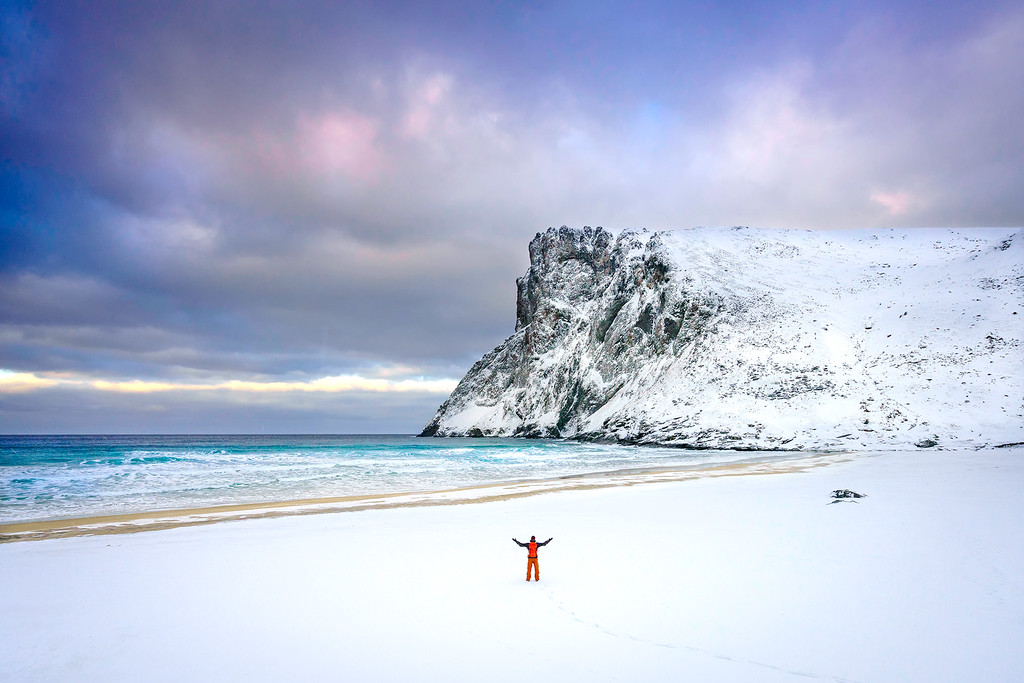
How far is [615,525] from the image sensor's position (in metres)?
10.8

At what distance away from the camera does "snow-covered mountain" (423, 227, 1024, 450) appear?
141 feet

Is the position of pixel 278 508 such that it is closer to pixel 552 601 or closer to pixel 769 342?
pixel 552 601

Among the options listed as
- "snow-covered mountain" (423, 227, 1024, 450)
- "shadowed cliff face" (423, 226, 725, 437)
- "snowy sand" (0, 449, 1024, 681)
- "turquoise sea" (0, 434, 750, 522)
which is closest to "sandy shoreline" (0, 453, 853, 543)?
"turquoise sea" (0, 434, 750, 522)

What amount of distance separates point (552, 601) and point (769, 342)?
56.1m

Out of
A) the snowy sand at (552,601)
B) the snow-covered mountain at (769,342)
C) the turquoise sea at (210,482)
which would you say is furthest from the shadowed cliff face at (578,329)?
the snowy sand at (552,601)

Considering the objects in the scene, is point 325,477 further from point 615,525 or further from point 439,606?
point 439,606

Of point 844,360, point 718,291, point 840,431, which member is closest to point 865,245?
point 718,291

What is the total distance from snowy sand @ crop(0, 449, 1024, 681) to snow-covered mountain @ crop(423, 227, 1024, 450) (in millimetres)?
37926

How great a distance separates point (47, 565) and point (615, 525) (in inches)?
393

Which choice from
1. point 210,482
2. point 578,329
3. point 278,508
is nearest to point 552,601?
point 278,508

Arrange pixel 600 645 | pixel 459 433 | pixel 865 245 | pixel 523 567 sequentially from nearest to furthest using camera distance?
pixel 600 645, pixel 523 567, pixel 865 245, pixel 459 433

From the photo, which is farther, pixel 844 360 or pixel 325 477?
pixel 844 360

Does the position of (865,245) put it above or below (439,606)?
above

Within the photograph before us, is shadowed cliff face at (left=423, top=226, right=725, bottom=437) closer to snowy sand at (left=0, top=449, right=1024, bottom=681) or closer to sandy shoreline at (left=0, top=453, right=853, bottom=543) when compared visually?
sandy shoreline at (left=0, top=453, right=853, bottom=543)
